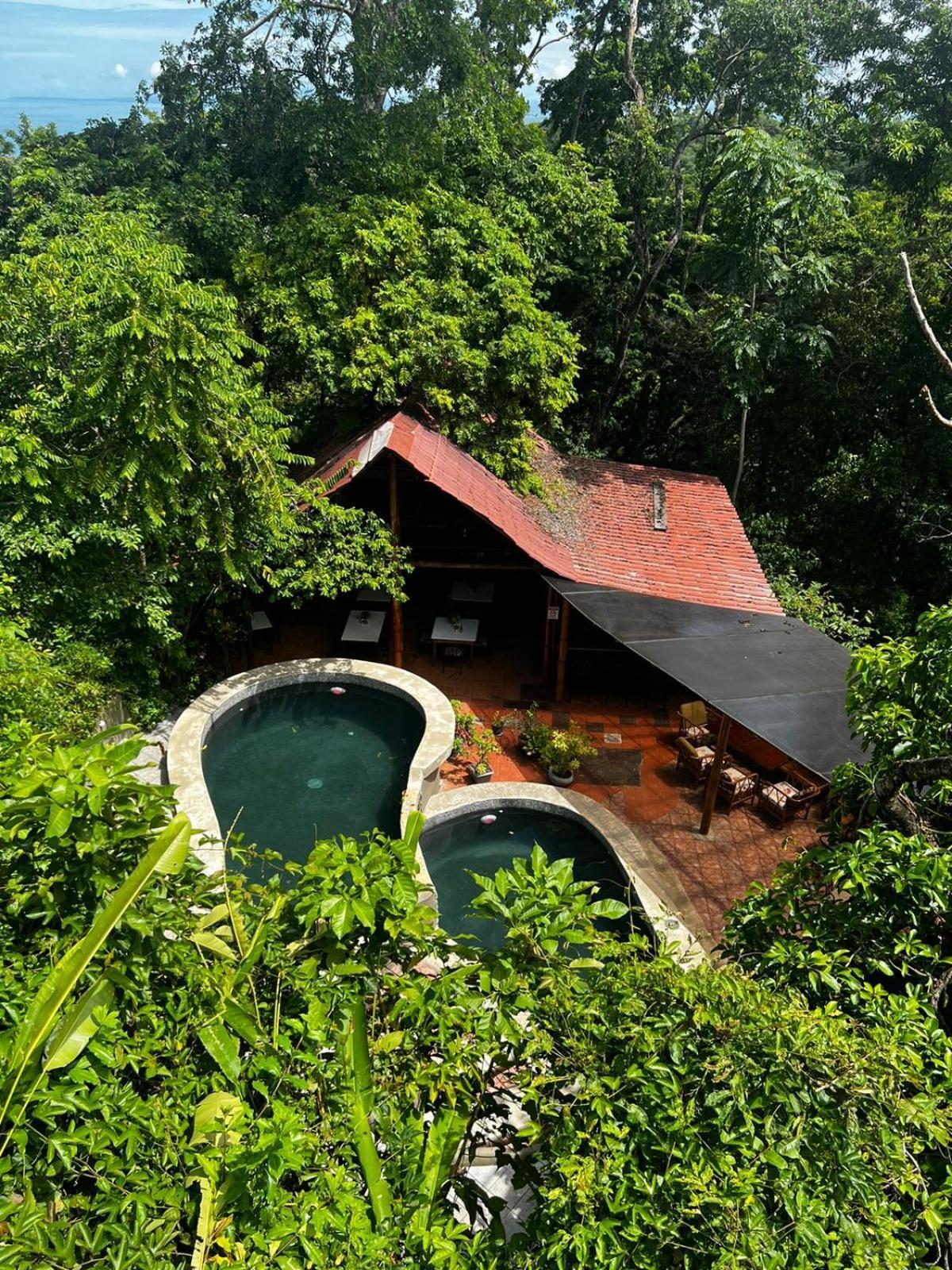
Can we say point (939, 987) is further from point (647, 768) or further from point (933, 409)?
point (647, 768)

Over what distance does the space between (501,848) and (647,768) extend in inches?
120

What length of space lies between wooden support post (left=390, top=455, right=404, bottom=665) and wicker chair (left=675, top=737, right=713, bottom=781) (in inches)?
188

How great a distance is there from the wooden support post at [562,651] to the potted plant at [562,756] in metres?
1.53

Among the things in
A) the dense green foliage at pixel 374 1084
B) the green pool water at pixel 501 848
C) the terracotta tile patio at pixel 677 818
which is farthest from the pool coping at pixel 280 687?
the dense green foliage at pixel 374 1084

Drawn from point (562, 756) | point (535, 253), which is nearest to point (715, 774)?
point (562, 756)

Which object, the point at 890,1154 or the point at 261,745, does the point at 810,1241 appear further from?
the point at 261,745

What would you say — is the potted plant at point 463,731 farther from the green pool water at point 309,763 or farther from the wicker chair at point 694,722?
the wicker chair at point 694,722

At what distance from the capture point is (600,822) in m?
10.0

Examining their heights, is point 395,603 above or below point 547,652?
above

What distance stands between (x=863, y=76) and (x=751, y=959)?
23.8 metres

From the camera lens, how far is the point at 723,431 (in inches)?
741

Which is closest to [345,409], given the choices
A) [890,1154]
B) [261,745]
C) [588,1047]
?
[261,745]

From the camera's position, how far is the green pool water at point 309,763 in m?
9.90

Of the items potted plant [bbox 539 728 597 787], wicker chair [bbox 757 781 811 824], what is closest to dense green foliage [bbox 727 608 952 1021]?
wicker chair [bbox 757 781 811 824]
